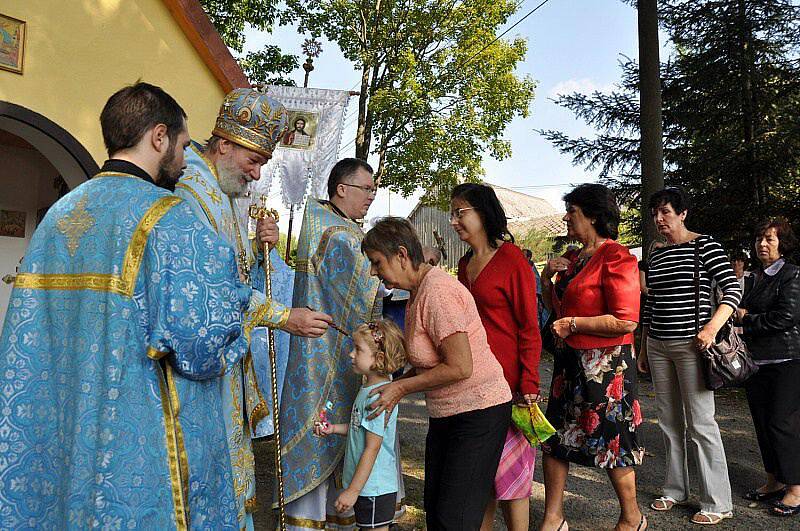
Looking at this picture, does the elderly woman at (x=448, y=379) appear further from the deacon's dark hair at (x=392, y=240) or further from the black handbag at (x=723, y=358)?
the black handbag at (x=723, y=358)

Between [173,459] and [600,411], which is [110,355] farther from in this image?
[600,411]

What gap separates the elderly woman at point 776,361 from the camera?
4.89 meters

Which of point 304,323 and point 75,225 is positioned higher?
point 75,225

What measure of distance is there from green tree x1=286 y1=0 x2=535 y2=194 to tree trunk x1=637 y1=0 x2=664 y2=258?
1069 centimetres

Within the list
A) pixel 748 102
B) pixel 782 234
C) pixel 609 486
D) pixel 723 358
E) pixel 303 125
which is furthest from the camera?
pixel 748 102

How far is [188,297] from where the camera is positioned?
2.13 meters

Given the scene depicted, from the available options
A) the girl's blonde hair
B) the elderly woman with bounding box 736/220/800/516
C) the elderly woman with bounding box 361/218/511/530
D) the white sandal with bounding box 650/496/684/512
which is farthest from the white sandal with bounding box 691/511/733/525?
the girl's blonde hair

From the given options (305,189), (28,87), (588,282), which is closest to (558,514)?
(588,282)

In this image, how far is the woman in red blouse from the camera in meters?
3.57

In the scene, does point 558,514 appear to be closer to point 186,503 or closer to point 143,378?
point 186,503

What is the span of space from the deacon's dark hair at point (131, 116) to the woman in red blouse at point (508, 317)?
1.79 meters

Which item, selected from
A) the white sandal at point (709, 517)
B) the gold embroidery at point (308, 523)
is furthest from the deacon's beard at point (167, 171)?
the white sandal at point (709, 517)

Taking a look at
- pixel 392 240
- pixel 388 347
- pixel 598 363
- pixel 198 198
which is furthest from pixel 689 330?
pixel 198 198

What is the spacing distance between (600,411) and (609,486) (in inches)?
76.4
